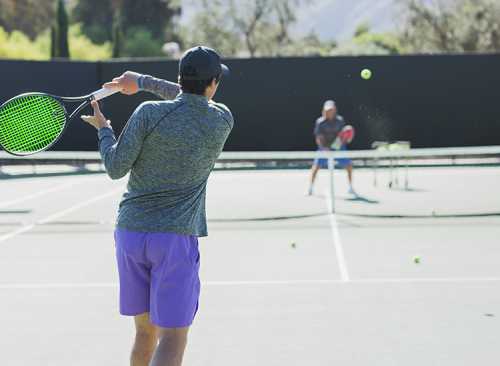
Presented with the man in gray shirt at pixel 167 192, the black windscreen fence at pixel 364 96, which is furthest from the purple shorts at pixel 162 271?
the black windscreen fence at pixel 364 96

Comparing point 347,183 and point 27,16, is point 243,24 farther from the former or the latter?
point 347,183

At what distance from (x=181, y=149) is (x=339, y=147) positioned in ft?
39.1

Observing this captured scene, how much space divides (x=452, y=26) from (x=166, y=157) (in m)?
47.9

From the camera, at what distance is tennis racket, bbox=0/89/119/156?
429cm

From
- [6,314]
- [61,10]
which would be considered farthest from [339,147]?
[61,10]

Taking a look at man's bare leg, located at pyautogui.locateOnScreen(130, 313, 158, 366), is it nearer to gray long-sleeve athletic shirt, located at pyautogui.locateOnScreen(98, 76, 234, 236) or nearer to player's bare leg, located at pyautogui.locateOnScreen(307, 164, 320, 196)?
gray long-sleeve athletic shirt, located at pyautogui.locateOnScreen(98, 76, 234, 236)

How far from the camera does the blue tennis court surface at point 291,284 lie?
5332mm

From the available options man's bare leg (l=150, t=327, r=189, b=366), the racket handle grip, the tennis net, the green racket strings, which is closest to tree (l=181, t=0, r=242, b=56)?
the tennis net

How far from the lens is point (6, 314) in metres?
6.38

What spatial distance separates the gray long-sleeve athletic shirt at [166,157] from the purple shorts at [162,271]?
0.04m

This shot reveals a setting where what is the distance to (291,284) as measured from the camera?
7.38 metres

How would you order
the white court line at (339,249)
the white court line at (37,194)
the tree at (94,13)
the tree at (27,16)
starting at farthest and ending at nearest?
the tree at (94,13)
the tree at (27,16)
the white court line at (37,194)
the white court line at (339,249)

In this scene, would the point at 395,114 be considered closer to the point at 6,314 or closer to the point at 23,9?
the point at 6,314

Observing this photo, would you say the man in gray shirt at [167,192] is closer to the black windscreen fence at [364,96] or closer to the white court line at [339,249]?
the white court line at [339,249]
